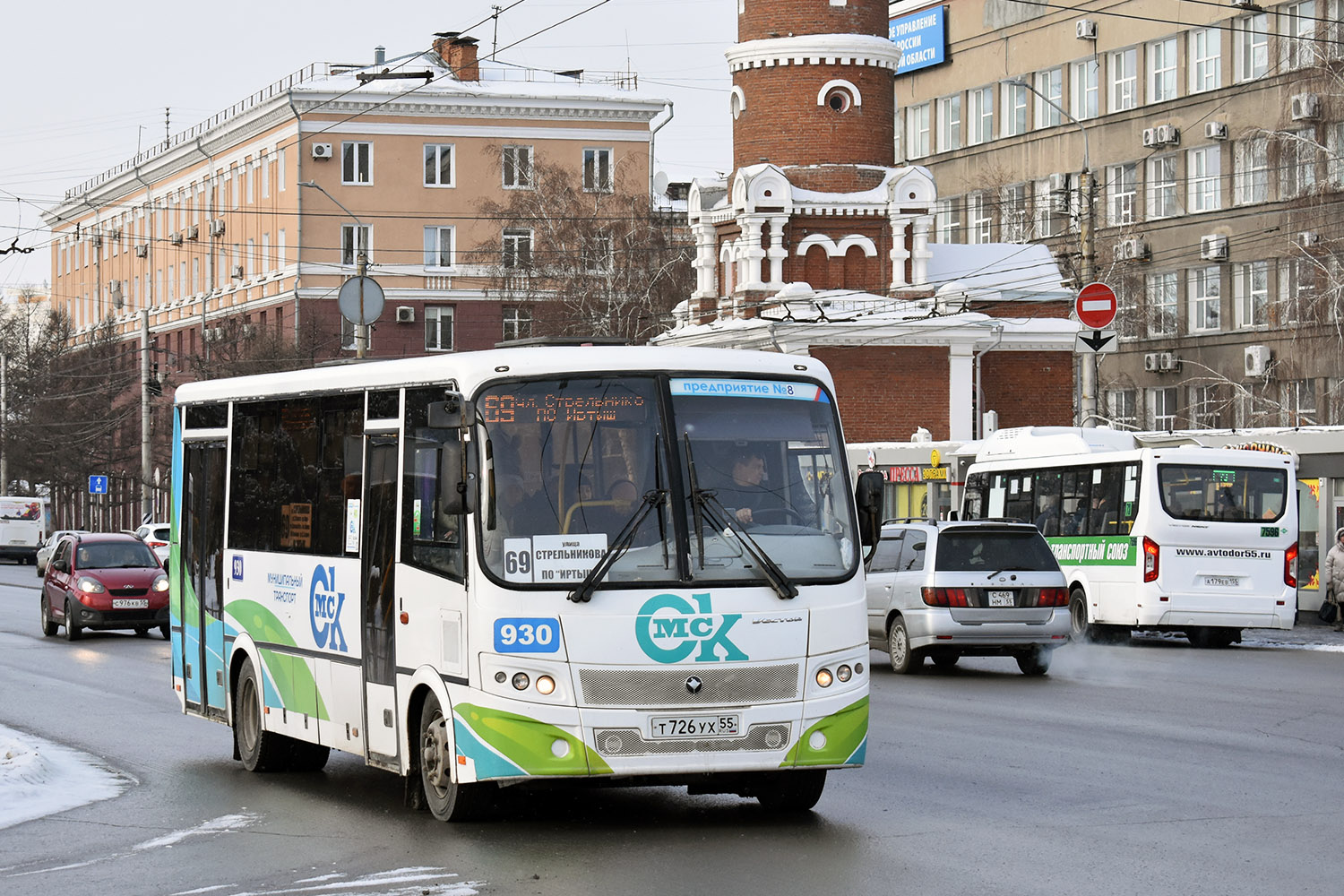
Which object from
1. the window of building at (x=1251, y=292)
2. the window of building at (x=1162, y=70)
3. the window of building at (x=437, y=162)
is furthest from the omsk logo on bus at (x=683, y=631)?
the window of building at (x=437, y=162)

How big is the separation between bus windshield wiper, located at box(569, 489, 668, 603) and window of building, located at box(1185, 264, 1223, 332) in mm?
60878

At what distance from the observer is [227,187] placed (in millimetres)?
85062

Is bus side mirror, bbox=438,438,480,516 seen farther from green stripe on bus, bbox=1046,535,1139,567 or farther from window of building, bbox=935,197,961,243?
window of building, bbox=935,197,961,243

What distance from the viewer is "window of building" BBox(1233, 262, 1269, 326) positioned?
219 feet

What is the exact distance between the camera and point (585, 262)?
70250mm

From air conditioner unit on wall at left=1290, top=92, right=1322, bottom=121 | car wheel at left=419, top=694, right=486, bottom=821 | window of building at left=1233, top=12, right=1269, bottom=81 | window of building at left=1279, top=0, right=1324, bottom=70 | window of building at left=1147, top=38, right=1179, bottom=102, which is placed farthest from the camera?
window of building at left=1147, top=38, right=1179, bottom=102

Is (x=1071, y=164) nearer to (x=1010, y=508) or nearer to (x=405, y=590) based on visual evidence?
(x=1010, y=508)

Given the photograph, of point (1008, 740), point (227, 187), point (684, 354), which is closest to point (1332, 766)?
point (1008, 740)

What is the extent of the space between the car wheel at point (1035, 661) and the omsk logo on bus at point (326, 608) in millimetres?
11704

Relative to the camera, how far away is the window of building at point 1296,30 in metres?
60.2

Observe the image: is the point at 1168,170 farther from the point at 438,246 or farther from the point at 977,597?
the point at 977,597

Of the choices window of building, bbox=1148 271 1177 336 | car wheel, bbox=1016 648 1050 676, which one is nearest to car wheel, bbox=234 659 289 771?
car wheel, bbox=1016 648 1050 676

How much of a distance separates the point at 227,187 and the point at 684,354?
76.7 metres

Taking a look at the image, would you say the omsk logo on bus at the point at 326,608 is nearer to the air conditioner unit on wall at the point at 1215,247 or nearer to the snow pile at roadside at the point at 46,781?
the snow pile at roadside at the point at 46,781
